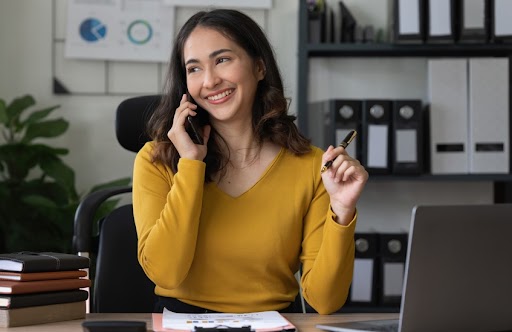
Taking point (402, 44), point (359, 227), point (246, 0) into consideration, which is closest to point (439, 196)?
point (359, 227)

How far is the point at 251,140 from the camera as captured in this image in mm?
1866

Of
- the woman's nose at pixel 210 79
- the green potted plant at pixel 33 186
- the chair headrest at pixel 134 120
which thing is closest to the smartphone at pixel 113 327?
the woman's nose at pixel 210 79

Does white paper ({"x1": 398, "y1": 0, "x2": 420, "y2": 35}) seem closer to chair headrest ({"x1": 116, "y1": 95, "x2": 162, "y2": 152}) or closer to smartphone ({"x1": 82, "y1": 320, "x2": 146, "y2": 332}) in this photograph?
chair headrest ({"x1": 116, "y1": 95, "x2": 162, "y2": 152})

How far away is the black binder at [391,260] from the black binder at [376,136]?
260 mm

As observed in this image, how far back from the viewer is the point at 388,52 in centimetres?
325

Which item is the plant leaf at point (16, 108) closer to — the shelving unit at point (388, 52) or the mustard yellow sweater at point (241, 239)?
the shelving unit at point (388, 52)

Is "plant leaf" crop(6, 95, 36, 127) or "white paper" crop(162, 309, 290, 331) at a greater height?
"plant leaf" crop(6, 95, 36, 127)

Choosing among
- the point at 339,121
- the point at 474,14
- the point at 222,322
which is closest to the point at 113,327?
the point at 222,322

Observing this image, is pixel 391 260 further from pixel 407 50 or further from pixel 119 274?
pixel 119 274

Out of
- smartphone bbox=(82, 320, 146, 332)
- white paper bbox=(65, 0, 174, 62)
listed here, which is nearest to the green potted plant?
white paper bbox=(65, 0, 174, 62)

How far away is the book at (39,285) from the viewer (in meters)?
1.37

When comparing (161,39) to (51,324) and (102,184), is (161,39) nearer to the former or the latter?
A: (102,184)

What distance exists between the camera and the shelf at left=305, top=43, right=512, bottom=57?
10.3ft

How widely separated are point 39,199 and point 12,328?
166 cm
